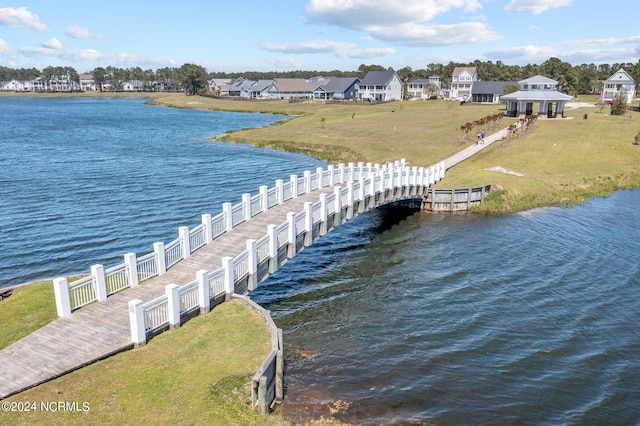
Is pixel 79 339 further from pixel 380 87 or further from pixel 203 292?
pixel 380 87

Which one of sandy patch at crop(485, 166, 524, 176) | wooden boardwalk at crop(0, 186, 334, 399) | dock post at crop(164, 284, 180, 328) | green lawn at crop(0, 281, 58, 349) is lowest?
green lawn at crop(0, 281, 58, 349)

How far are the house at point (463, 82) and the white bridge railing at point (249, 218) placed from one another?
104684mm

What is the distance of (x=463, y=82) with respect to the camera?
5281 inches

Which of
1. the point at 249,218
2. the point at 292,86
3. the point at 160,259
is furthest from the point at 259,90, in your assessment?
the point at 160,259

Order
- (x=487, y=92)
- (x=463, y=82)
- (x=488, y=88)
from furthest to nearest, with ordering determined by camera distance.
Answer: (x=463, y=82), (x=488, y=88), (x=487, y=92)

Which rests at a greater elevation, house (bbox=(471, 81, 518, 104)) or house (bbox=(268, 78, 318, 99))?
house (bbox=(268, 78, 318, 99))

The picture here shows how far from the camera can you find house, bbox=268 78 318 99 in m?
166

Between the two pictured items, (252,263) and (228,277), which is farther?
(252,263)

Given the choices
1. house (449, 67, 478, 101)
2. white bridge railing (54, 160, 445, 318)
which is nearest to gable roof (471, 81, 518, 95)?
house (449, 67, 478, 101)

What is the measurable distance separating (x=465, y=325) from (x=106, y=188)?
34.0 m

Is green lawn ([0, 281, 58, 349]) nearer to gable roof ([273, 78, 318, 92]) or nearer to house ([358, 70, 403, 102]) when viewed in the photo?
house ([358, 70, 403, 102])

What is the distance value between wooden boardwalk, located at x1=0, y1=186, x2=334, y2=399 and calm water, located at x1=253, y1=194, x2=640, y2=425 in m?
5.09

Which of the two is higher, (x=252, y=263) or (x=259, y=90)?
(x=259, y=90)

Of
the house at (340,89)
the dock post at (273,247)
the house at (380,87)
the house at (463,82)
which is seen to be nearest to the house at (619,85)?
A: the house at (463,82)
